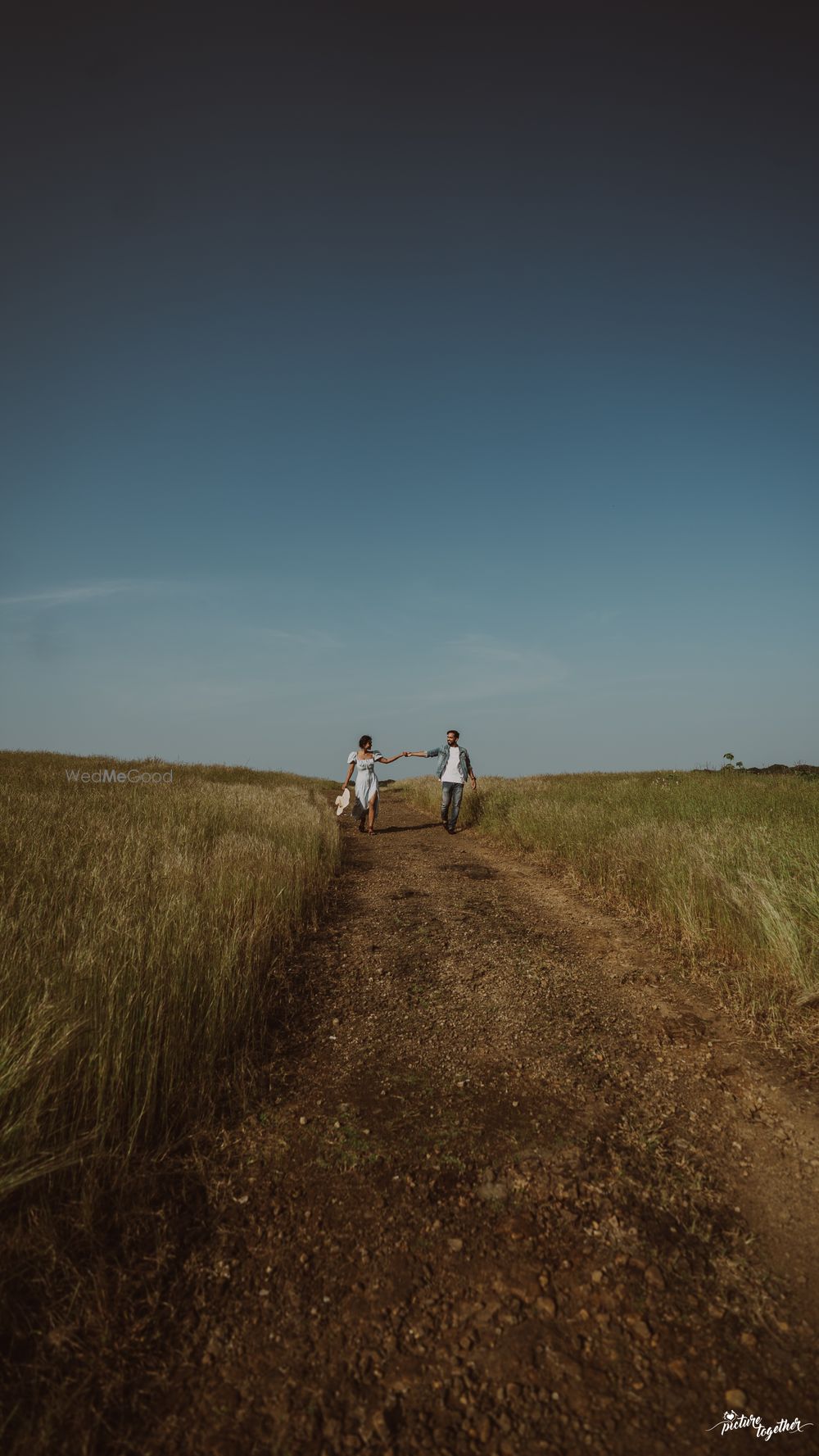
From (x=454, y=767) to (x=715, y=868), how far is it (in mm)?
8449

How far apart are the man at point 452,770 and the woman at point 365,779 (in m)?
1.05

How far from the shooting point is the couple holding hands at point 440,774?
14453mm

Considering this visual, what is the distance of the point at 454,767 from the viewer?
47.4 ft

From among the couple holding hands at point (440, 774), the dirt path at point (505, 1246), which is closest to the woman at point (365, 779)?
the couple holding hands at point (440, 774)

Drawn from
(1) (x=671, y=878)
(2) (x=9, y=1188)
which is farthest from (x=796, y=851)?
(2) (x=9, y=1188)

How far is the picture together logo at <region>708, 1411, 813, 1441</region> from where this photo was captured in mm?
1875

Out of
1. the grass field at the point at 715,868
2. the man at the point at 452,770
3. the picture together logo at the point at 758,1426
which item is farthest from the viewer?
the man at the point at 452,770

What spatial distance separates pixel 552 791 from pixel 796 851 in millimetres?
11385

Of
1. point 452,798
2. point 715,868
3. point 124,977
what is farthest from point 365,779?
point 124,977

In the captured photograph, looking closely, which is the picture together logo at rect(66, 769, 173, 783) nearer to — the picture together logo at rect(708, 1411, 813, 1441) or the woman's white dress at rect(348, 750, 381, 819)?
the woman's white dress at rect(348, 750, 381, 819)

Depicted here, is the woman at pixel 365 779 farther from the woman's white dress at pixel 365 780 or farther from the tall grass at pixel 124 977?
the tall grass at pixel 124 977

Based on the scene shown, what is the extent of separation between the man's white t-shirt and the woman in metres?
1.27

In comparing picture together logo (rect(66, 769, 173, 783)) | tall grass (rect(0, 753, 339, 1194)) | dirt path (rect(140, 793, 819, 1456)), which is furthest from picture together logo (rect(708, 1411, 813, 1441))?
picture together logo (rect(66, 769, 173, 783))

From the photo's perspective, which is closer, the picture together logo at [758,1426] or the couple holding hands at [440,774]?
the picture together logo at [758,1426]
